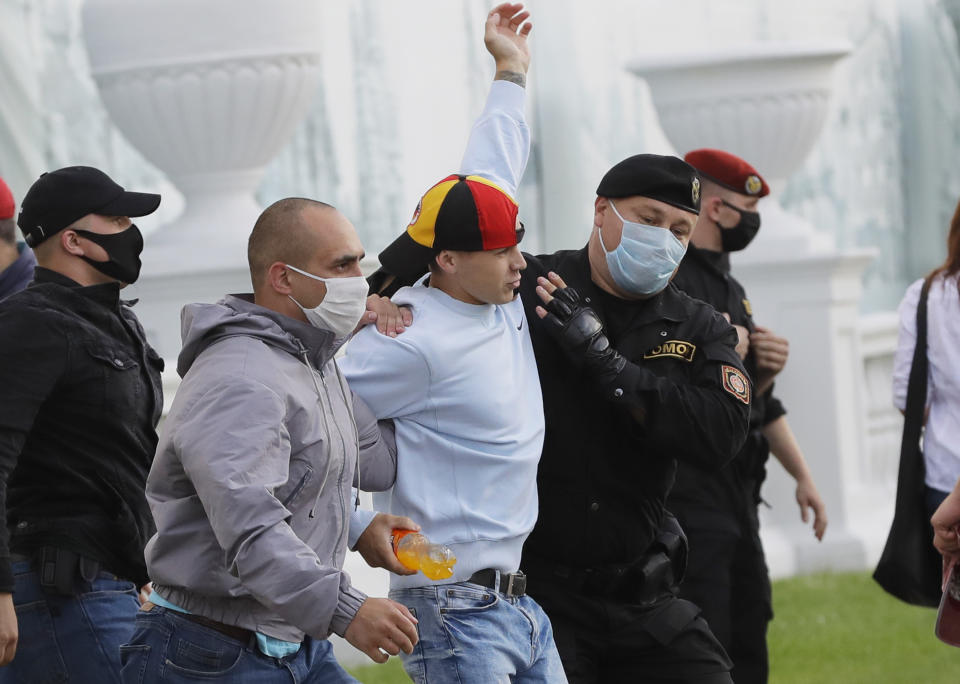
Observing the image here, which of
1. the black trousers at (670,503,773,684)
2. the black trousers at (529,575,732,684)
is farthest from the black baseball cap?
the black trousers at (670,503,773,684)

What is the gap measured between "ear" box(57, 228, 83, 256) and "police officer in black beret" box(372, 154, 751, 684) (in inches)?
29.3

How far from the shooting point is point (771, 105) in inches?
360

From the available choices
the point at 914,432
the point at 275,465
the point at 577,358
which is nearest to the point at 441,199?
the point at 577,358

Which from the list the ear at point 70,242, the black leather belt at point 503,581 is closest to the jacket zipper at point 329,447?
the black leather belt at point 503,581

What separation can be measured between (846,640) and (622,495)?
3.77m

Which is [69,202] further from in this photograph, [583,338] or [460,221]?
[583,338]

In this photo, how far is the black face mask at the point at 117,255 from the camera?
4273 mm

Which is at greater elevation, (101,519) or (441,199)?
(441,199)

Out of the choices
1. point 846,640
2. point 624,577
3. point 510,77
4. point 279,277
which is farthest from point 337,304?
point 846,640

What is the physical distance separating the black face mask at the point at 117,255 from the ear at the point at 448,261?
2.69ft

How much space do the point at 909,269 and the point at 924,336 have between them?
1215 cm

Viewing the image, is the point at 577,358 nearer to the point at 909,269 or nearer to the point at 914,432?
the point at 914,432

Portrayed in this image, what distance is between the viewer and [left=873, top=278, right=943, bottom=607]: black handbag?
5348 millimetres

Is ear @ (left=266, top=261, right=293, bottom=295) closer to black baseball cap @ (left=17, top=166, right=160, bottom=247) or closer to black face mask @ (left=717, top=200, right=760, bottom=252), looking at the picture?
black baseball cap @ (left=17, top=166, right=160, bottom=247)
